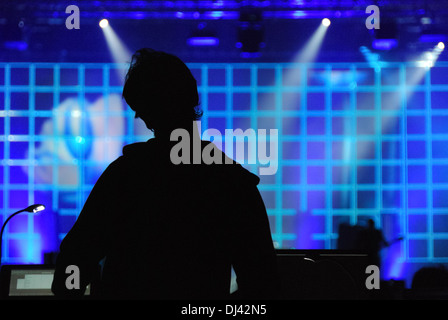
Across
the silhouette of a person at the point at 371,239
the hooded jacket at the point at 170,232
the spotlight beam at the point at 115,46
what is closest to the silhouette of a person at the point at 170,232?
the hooded jacket at the point at 170,232

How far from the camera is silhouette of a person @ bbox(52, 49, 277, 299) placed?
1084mm

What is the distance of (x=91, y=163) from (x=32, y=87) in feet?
4.28

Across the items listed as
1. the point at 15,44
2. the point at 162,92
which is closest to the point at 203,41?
the point at 15,44

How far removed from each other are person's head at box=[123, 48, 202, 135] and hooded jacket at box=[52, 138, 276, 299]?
62 millimetres

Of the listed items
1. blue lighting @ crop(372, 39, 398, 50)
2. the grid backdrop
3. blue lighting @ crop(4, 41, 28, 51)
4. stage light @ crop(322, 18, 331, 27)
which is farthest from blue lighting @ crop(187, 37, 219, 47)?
blue lighting @ crop(4, 41, 28, 51)

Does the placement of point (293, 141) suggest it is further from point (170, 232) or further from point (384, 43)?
point (170, 232)

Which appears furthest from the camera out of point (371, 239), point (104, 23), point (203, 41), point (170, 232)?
point (104, 23)

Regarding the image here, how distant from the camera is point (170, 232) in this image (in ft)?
3.62

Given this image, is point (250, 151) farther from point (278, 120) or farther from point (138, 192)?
point (138, 192)

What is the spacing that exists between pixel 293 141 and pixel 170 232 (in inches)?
256

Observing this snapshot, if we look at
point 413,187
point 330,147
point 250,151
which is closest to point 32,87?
point 250,151

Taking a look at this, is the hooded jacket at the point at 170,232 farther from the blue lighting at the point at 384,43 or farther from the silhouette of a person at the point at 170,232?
the blue lighting at the point at 384,43

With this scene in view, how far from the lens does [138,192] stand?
3.66ft

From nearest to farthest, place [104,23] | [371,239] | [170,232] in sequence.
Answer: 1. [170,232]
2. [371,239]
3. [104,23]
